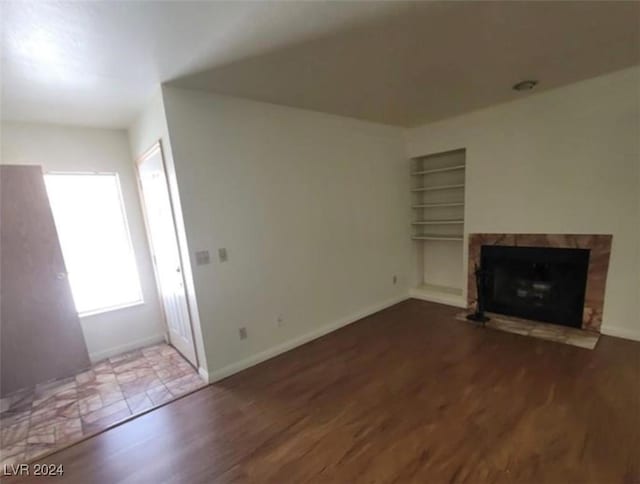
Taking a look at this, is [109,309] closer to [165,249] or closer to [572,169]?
[165,249]

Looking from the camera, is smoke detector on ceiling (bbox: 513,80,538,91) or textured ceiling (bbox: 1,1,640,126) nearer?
textured ceiling (bbox: 1,1,640,126)

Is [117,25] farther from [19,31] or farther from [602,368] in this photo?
[602,368]

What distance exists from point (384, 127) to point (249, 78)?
2249 millimetres

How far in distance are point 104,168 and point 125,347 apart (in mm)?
2089

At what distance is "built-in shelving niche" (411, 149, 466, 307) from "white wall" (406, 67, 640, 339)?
0.49 m

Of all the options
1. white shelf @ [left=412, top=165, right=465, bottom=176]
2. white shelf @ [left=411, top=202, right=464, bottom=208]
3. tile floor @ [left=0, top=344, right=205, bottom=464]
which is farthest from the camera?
white shelf @ [left=411, top=202, right=464, bottom=208]

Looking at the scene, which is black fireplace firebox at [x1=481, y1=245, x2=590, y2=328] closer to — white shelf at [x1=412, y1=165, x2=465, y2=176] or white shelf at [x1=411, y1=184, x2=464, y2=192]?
white shelf at [x1=411, y1=184, x2=464, y2=192]

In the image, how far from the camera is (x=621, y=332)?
9.45ft

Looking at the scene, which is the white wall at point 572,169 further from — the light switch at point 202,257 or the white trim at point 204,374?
the white trim at point 204,374

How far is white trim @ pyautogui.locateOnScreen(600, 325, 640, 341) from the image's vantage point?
2.81 metres

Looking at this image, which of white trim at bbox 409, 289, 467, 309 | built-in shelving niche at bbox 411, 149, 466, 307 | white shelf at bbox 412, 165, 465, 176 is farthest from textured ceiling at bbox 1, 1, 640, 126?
white trim at bbox 409, 289, 467, 309

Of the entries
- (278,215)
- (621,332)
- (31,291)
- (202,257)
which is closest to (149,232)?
(31,291)

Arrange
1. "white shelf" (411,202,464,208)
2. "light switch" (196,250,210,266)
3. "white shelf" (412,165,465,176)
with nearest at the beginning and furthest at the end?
"light switch" (196,250,210,266) → "white shelf" (412,165,465,176) → "white shelf" (411,202,464,208)

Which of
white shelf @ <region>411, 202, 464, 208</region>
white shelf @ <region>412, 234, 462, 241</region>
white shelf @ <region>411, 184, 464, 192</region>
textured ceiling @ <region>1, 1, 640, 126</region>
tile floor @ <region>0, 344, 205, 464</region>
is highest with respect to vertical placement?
textured ceiling @ <region>1, 1, 640, 126</region>
